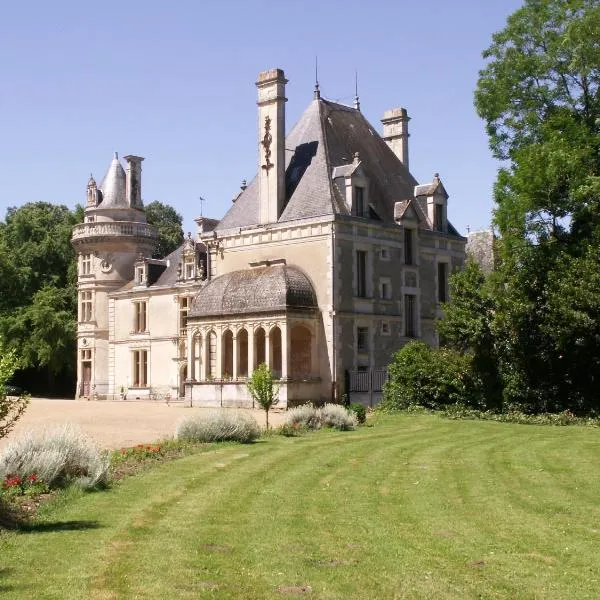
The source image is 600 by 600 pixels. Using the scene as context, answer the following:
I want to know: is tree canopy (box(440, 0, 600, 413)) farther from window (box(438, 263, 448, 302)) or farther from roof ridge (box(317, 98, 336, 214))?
window (box(438, 263, 448, 302))

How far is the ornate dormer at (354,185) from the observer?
39000 mm

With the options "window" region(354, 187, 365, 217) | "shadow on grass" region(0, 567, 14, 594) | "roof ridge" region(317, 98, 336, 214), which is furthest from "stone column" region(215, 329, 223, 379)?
"shadow on grass" region(0, 567, 14, 594)

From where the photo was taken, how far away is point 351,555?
32.3ft

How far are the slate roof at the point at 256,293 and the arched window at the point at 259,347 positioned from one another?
96 cm

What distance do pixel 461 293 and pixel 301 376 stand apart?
9.37m

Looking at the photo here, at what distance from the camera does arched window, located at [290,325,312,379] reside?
38938 millimetres

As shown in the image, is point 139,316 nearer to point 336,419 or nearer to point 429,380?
point 429,380

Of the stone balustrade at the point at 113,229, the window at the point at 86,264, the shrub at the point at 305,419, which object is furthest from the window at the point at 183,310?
the shrub at the point at 305,419

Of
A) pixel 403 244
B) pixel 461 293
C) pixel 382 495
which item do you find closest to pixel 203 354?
pixel 403 244

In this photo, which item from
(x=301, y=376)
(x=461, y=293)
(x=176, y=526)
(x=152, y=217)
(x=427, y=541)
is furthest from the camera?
(x=152, y=217)

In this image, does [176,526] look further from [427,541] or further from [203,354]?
[203,354]

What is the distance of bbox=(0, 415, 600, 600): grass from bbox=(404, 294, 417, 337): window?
23.8 meters

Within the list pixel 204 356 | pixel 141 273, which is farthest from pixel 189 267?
pixel 204 356

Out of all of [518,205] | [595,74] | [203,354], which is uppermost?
[595,74]
